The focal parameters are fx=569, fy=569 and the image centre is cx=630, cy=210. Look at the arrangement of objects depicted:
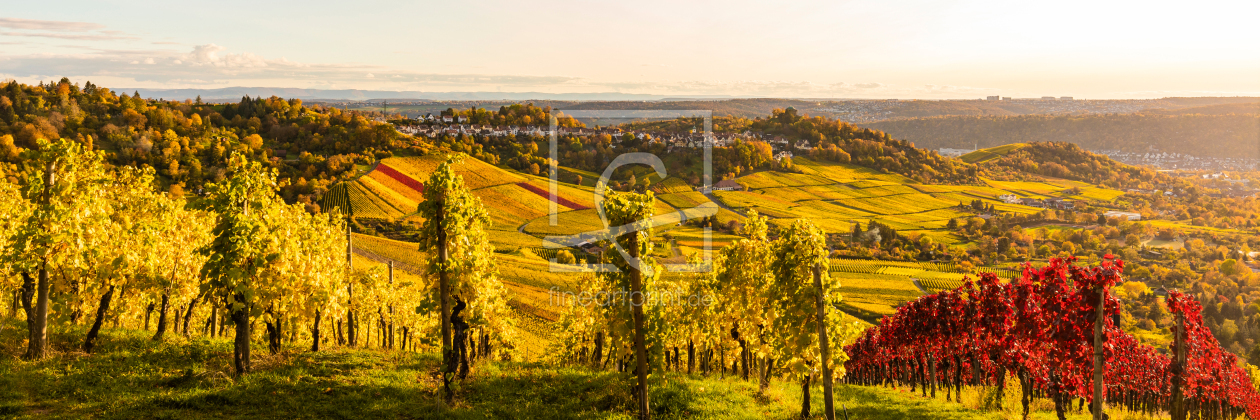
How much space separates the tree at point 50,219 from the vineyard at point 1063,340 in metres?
27.4

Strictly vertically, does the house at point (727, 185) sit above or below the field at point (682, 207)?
above

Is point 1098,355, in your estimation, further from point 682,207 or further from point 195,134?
point 195,134

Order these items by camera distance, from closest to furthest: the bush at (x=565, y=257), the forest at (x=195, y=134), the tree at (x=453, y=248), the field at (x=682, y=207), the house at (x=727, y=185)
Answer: the tree at (x=453, y=248) < the field at (x=682, y=207) < the bush at (x=565, y=257) < the forest at (x=195, y=134) < the house at (x=727, y=185)

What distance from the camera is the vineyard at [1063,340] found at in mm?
15164

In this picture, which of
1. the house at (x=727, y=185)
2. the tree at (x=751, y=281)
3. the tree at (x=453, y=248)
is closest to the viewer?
the tree at (x=453, y=248)

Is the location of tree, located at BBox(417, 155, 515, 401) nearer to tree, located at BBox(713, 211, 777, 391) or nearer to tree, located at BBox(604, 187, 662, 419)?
tree, located at BBox(604, 187, 662, 419)

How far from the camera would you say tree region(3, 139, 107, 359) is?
1585 centimetres

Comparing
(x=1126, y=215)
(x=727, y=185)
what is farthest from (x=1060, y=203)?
(x=727, y=185)

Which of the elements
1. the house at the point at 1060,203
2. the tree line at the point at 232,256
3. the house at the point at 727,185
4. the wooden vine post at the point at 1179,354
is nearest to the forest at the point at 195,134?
the house at the point at 727,185

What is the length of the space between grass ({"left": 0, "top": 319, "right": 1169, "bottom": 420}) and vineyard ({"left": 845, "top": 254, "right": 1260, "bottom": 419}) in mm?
2561

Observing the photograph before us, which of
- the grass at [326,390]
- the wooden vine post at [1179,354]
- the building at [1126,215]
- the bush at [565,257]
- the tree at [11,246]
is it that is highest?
the tree at [11,246]

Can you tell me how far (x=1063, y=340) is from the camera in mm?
15422

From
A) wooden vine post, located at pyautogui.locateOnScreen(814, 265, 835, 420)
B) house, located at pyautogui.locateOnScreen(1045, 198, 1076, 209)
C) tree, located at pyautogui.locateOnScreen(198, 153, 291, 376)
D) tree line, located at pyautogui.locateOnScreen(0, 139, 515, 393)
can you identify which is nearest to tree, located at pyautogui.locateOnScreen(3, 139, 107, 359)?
tree line, located at pyautogui.locateOnScreen(0, 139, 515, 393)

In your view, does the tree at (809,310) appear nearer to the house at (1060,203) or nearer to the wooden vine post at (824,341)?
the wooden vine post at (824,341)
